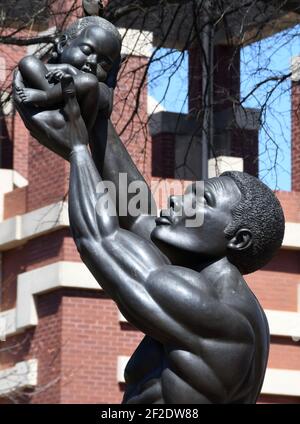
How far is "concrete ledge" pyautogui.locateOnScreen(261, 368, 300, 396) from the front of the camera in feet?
66.7

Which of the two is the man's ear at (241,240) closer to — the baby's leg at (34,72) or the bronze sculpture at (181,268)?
the bronze sculpture at (181,268)

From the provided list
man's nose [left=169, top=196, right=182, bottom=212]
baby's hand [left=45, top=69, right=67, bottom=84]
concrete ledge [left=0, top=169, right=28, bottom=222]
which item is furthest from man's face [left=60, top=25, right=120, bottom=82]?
concrete ledge [left=0, top=169, right=28, bottom=222]

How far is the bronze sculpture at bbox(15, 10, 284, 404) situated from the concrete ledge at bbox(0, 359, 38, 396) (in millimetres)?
14507

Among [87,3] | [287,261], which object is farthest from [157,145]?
[87,3]

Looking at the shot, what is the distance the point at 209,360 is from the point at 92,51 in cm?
124

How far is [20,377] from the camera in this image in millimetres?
20156

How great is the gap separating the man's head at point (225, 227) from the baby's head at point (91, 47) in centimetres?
59

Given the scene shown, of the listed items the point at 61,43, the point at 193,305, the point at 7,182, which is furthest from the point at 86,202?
the point at 7,182

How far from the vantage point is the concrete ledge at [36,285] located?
19.9 m

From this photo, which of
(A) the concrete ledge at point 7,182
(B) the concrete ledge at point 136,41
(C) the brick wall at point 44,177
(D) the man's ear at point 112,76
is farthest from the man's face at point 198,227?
(A) the concrete ledge at point 7,182

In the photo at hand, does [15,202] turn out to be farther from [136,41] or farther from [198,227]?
[198,227]
